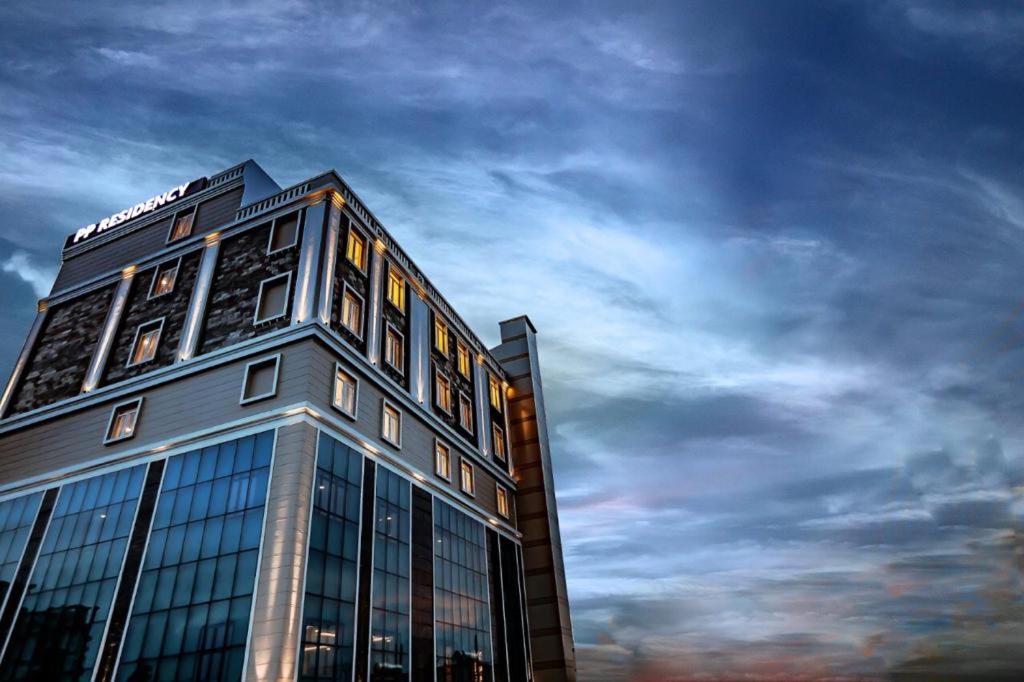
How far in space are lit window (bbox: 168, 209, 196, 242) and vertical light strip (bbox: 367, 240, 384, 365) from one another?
13597 millimetres

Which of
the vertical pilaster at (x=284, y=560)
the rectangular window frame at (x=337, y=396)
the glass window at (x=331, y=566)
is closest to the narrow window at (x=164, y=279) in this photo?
the rectangular window frame at (x=337, y=396)

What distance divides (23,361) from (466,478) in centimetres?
3217

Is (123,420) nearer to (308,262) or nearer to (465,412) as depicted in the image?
(308,262)

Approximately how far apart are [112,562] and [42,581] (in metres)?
5.42

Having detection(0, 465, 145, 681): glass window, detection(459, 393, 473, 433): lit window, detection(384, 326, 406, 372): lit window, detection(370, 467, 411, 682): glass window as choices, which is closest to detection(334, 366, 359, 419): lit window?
detection(370, 467, 411, 682): glass window

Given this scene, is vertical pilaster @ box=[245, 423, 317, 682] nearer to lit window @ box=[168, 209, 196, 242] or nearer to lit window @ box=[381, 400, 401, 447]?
lit window @ box=[381, 400, 401, 447]

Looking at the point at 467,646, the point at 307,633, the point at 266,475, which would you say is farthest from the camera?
the point at 467,646

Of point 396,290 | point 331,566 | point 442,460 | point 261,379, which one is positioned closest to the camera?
point 331,566

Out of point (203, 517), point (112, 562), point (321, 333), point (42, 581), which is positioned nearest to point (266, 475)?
point (203, 517)

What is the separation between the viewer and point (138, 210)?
4541 cm

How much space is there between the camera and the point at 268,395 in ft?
95.6

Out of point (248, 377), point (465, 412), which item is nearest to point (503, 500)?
point (465, 412)

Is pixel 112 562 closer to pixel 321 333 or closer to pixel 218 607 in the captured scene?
pixel 218 607

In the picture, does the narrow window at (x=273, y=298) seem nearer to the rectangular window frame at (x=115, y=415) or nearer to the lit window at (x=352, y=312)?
the lit window at (x=352, y=312)
